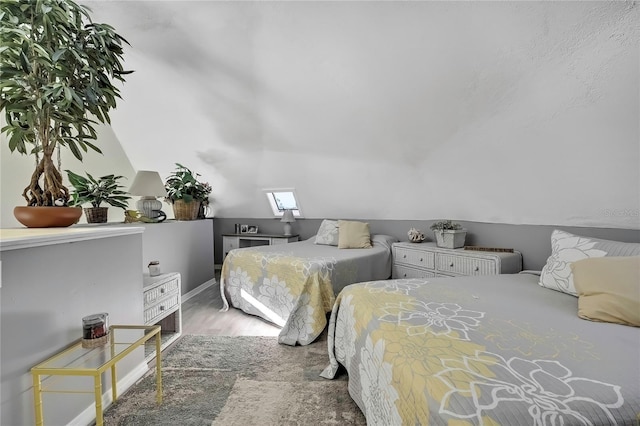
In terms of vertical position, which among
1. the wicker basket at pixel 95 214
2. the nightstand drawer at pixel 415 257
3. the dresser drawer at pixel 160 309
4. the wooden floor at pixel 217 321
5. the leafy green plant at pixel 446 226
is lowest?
the wooden floor at pixel 217 321

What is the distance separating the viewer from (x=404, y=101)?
2516mm

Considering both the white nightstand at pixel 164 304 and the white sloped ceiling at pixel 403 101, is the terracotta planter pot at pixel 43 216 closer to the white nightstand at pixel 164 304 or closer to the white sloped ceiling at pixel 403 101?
the white nightstand at pixel 164 304

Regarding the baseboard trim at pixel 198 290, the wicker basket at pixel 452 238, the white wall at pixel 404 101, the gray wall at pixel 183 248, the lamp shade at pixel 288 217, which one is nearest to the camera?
the white wall at pixel 404 101

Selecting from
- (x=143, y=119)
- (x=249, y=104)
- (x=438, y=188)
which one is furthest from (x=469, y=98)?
(x=143, y=119)

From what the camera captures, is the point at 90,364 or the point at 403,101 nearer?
the point at 90,364

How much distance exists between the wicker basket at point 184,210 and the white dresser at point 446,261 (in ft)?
8.55

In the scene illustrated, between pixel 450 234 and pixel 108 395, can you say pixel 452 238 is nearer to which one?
pixel 450 234

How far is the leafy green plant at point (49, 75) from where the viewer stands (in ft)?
4.69

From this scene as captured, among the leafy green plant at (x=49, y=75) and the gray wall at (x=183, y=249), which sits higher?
the leafy green plant at (x=49, y=75)

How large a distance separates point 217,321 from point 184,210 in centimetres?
162

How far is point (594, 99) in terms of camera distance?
1.66 m

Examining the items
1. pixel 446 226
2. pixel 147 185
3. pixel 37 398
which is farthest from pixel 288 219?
pixel 37 398

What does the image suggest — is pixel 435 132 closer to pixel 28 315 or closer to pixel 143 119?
pixel 28 315

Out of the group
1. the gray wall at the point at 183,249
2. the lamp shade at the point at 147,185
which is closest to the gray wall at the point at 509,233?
the gray wall at the point at 183,249
